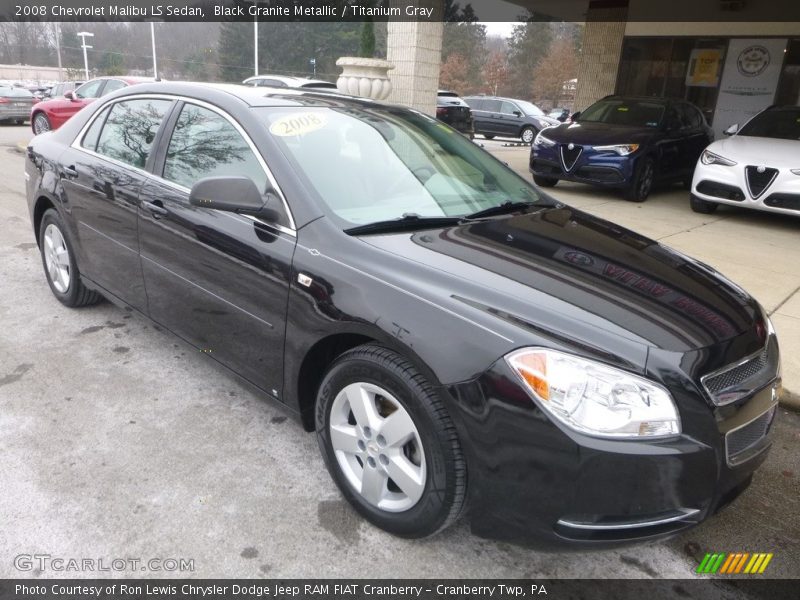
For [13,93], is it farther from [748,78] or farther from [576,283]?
[576,283]

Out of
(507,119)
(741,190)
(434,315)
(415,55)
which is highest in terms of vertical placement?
(415,55)

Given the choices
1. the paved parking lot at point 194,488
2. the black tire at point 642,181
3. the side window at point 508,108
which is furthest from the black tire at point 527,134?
the paved parking lot at point 194,488

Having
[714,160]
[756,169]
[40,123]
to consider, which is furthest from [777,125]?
[40,123]

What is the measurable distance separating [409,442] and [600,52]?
1557cm

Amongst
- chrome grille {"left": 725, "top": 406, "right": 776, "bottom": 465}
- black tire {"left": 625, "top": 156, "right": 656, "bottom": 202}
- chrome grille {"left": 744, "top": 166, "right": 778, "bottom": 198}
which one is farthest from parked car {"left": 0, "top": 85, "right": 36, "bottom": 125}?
chrome grille {"left": 725, "top": 406, "right": 776, "bottom": 465}

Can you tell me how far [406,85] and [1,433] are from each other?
10.5 metres

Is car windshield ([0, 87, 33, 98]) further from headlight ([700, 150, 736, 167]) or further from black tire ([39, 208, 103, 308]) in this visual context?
headlight ([700, 150, 736, 167])

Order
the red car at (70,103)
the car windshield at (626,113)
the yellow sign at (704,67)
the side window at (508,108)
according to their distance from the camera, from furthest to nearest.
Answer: the side window at (508,108) → the yellow sign at (704,67) → the red car at (70,103) → the car windshield at (626,113)

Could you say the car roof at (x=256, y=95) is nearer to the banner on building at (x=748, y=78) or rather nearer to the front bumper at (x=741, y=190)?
the front bumper at (x=741, y=190)

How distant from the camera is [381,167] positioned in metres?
2.88

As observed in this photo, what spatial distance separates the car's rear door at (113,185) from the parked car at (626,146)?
7159 millimetres

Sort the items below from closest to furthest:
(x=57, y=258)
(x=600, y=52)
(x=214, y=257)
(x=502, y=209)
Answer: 1. (x=214, y=257)
2. (x=502, y=209)
3. (x=57, y=258)
4. (x=600, y=52)

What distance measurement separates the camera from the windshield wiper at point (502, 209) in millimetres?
2884

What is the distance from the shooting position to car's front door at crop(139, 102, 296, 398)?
2.63 metres
